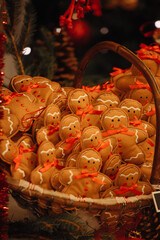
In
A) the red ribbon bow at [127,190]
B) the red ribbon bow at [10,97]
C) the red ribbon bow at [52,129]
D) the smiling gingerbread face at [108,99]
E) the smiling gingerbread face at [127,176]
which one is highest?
the red ribbon bow at [10,97]

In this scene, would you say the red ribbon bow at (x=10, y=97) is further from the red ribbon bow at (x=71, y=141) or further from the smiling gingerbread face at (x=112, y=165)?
the smiling gingerbread face at (x=112, y=165)

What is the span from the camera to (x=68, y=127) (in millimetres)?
938

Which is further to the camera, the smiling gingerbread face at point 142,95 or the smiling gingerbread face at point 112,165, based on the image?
the smiling gingerbread face at point 142,95

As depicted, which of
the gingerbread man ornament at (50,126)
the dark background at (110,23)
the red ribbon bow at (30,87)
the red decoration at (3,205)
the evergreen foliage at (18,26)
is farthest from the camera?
the dark background at (110,23)

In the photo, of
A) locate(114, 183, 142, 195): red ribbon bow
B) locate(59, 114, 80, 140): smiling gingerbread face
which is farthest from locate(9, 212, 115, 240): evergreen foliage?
locate(59, 114, 80, 140): smiling gingerbread face

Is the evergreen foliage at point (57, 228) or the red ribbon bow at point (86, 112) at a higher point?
the red ribbon bow at point (86, 112)

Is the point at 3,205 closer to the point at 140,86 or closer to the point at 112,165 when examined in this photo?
Answer: the point at 112,165

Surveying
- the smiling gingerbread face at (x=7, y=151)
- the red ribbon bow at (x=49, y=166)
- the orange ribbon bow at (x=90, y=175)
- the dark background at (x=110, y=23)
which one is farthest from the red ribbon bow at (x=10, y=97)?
the dark background at (x=110, y=23)

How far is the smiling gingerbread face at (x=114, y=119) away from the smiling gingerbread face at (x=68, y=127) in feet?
0.28

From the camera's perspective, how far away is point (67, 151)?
951 mm

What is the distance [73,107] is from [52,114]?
0.24 ft

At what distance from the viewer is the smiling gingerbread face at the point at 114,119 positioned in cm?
94

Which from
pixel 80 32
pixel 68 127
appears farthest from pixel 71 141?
pixel 80 32

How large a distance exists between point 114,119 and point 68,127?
0.47 ft
